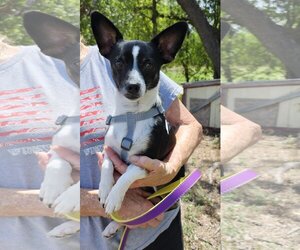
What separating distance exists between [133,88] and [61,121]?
443 mm

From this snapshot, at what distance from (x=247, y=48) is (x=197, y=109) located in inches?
15.2

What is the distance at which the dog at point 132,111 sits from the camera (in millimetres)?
2641

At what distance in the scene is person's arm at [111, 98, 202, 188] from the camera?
270 centimetres

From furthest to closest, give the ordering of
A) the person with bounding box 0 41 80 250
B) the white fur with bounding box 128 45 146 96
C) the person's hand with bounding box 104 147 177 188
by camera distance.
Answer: the person with bounding box 0 41 80 250
the person's hand with bounding box 104 147 177 188
the white fur with bounding box 128 45 146 96

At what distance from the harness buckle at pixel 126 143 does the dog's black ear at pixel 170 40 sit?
1.35 feet

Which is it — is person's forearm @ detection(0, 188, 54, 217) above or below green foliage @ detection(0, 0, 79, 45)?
below

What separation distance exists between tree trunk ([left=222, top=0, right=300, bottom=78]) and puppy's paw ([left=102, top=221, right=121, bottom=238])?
112 cm

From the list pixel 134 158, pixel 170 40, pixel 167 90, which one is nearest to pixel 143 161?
pixel 134 158

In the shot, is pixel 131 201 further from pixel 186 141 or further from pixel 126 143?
pixel 186 141

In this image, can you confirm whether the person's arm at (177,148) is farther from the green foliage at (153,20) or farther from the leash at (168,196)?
the green foliage at (153,20)

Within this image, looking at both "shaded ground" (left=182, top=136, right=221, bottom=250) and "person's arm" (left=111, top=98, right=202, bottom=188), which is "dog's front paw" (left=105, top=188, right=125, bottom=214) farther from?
"shaded ground" (left=182, top=136, right=221, bottom=250)

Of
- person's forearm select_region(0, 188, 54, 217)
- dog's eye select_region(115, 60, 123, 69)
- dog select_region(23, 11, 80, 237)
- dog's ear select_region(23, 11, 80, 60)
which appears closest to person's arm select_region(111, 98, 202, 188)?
dog select_region(23, 11, 80, 237)

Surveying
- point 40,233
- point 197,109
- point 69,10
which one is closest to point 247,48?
point 197,109

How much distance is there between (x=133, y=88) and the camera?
8.48 ft
